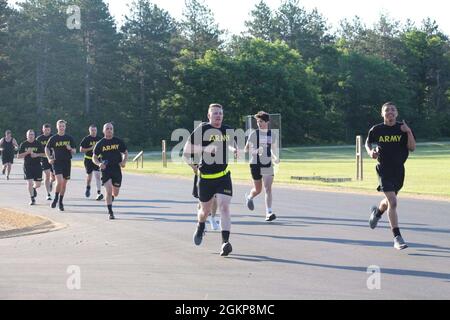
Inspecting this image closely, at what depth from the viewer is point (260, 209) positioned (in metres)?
17.5

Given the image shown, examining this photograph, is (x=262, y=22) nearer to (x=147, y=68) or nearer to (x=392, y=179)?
(x=147, y=68)

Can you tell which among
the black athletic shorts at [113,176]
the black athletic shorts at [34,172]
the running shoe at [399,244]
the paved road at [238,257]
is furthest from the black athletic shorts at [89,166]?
the running shoe at [399,244]

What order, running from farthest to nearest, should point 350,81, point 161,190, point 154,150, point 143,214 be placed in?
point 350,81 < point 154,150 < point 161,190 < point 143,214

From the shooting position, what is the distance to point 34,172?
2077 centimetres

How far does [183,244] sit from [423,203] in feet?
28.4

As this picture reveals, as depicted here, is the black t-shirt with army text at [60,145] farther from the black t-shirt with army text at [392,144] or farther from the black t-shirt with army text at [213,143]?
the black t-shirt with army text at [392,144]

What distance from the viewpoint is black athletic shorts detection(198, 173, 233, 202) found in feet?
35.2

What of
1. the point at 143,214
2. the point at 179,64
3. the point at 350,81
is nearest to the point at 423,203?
the point at 143,214

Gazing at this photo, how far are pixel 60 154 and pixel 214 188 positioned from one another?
864cm

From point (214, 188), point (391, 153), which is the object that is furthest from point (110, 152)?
point (391, 153)

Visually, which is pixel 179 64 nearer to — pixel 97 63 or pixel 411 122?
pixel 97 63

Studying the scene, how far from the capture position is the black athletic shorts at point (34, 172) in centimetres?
2069

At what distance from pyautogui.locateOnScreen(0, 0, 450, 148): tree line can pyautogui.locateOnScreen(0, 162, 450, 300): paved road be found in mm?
53300

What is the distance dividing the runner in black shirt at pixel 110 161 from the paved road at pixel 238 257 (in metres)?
0.69
